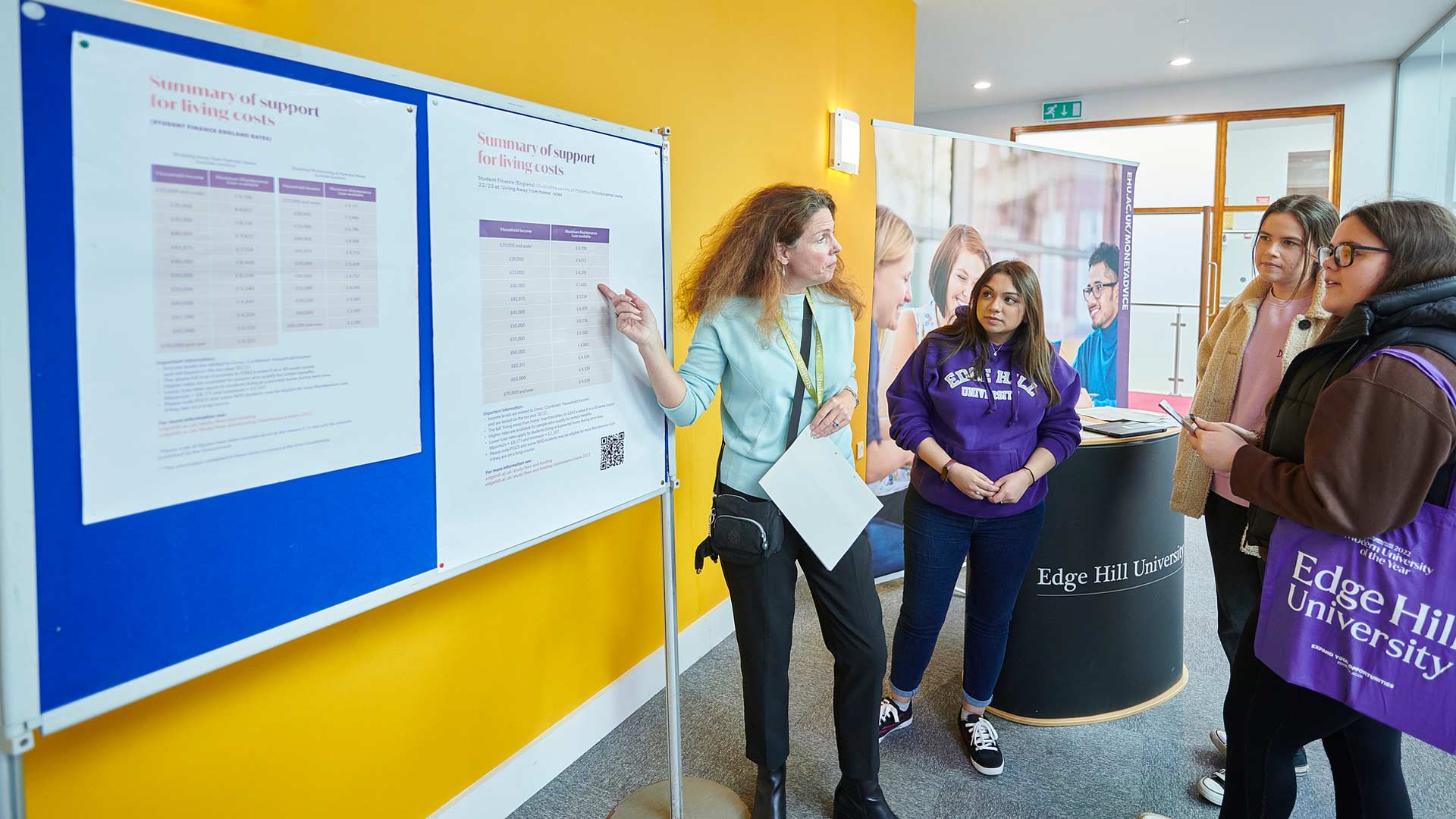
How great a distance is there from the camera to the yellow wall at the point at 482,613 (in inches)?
56.1

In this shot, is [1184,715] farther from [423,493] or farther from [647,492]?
[423,493]

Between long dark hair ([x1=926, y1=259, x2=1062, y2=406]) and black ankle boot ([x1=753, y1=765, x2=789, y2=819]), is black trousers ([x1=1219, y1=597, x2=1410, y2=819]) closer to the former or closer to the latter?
long dark hair ([x1=926, y1=259, x2=1062, y2=406])

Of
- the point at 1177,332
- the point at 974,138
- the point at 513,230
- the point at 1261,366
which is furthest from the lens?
the point at 1177,332

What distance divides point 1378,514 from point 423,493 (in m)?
1.57

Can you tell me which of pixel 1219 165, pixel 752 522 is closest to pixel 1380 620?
pixel 752 522

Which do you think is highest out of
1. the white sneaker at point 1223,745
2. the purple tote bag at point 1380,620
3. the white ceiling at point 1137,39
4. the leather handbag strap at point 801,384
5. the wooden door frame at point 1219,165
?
the white ceiling at point 1137,39

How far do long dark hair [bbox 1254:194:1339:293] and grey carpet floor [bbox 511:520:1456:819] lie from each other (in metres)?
1.37

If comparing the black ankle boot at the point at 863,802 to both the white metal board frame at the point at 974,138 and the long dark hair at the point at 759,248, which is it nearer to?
the long dark hair at the point at 759,248

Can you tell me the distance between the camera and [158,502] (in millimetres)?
1140

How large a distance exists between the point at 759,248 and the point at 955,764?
5.19 ft

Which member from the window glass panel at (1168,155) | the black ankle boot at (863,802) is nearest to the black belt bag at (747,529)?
the black ankle boot at (863,802)

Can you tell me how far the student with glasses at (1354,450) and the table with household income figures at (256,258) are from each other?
1.58 metres

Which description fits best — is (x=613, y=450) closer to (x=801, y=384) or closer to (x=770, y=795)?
(x=801, y=384)

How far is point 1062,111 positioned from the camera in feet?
25.1
